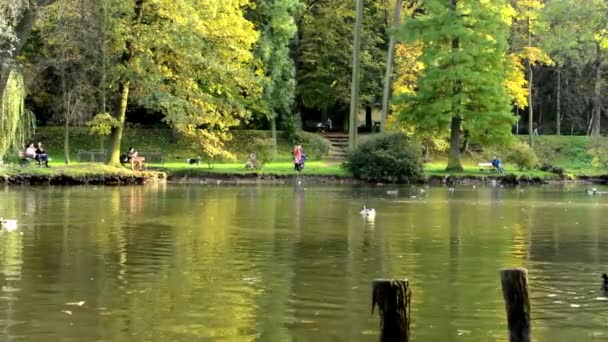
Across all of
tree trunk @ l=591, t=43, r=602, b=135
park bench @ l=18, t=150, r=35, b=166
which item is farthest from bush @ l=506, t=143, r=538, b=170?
park bench @ l=18, t=150, r=35, b=166

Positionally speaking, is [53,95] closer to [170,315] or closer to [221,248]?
[221,248]

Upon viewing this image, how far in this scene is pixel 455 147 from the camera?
1893 inches

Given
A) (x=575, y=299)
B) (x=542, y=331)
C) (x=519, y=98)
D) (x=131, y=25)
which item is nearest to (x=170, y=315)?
(x=542, y=331)

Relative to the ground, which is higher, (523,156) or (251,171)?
(523,156)

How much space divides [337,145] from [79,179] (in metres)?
26.7

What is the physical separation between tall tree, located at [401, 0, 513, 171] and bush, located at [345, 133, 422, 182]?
142 inches

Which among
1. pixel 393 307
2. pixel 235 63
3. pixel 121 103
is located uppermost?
pixel 235 63

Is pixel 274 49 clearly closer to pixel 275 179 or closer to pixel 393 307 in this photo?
pixel 275 179

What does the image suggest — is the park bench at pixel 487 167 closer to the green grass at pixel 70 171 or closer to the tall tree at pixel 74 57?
the green grass at pixel 70 171

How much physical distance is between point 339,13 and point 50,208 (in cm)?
4084

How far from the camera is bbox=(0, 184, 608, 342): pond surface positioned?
11188mm

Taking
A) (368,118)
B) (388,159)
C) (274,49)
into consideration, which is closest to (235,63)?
(388,159)

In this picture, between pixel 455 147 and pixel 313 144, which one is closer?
pixel 455 147

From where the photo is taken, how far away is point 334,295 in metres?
13.2
